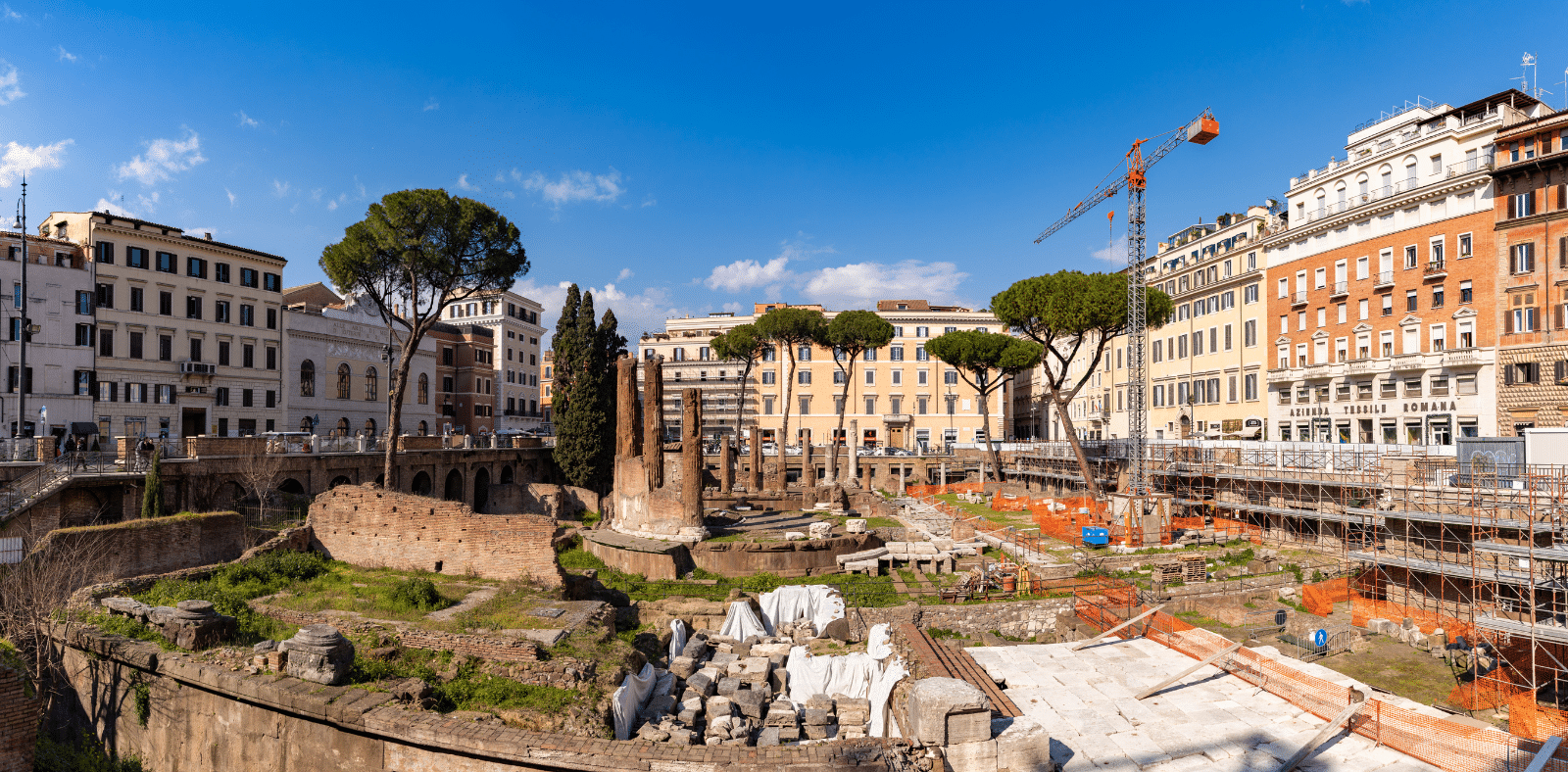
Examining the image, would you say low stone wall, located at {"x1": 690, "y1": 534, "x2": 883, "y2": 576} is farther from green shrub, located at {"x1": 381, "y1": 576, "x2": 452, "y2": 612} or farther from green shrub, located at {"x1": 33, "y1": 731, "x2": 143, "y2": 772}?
green shrub, located at {"x1": 33, "y1": 731, "x2": 143, "y2": 772}

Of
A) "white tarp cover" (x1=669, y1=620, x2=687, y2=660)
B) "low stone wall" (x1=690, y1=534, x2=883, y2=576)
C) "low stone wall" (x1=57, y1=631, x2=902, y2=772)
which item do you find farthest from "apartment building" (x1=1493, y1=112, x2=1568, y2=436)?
"low stone wall" (x1=57, y1=631, x2=902, y2=772)

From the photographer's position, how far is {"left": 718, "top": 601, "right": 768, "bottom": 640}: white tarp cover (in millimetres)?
17906

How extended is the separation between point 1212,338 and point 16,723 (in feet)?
169

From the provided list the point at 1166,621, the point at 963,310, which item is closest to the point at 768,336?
the point at 963,310

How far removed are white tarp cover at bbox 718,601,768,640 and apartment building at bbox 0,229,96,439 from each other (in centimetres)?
3251

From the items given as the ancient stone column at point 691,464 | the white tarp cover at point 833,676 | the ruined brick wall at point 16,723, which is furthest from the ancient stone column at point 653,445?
the ruined brick wall at point 16,723

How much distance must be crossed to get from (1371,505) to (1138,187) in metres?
25.0

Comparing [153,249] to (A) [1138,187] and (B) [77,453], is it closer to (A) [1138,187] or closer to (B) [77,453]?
(B) [77,453]

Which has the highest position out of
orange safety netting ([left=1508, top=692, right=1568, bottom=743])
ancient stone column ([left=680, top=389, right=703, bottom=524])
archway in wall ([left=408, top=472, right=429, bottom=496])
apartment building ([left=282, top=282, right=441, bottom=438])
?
apartment building ([left=282, top=282, right=441, bottom=438])

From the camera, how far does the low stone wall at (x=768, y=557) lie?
24891 mm

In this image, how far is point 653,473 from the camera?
27844 mm

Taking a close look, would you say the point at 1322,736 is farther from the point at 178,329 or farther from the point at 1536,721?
the point at 178,329

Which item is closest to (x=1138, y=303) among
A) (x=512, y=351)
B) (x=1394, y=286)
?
(x=1394, y=286)

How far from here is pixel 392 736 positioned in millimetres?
9586
